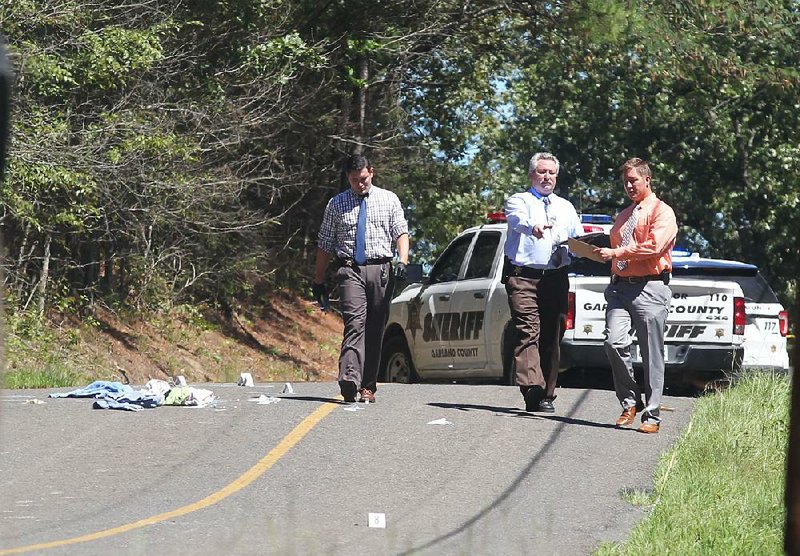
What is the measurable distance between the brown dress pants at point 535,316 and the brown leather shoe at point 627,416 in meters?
0.71

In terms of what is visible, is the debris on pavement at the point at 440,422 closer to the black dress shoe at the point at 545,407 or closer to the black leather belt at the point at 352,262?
the black dress shoe at the point at 545,407

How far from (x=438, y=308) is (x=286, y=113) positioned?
10.1 meters

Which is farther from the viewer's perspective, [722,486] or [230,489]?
[722,486]

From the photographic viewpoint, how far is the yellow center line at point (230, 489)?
6688 millimetres

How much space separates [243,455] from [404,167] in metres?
20.4

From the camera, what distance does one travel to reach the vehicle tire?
16.1 m

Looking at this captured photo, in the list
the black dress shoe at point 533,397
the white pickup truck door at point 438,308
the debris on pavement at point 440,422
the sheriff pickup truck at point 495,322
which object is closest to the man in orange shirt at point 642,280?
the black dress shoe at point 533,397

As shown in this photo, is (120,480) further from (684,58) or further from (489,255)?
(684,58)

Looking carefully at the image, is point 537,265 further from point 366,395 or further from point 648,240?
point 366,395

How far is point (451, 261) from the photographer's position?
51.3 feet

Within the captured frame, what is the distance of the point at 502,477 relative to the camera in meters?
8.81

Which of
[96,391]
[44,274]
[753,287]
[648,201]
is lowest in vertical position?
[96,391]

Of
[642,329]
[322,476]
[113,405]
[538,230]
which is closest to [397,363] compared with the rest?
[113,405]

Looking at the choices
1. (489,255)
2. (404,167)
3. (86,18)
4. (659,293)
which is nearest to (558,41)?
(404,167)
